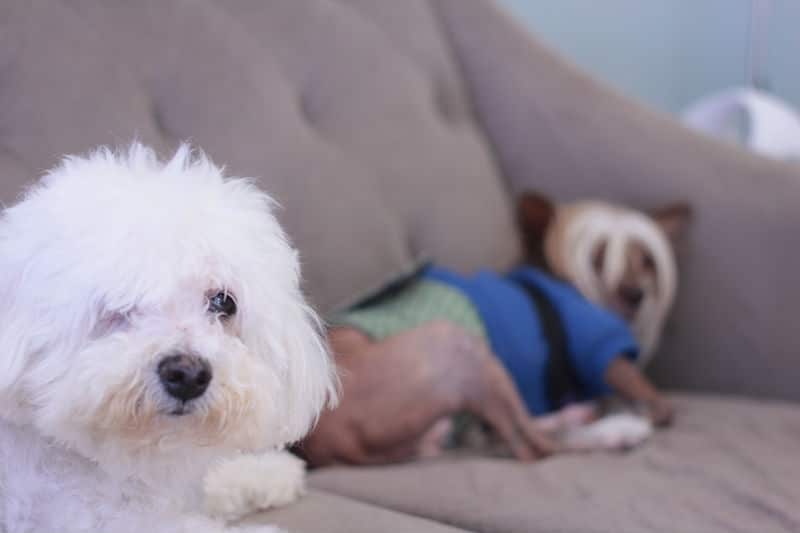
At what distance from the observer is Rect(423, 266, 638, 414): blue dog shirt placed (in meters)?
1.68

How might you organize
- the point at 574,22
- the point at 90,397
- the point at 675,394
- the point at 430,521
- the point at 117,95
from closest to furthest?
the point at 90,397, the point at 430,521, the point at 117,95, the point at 675,394, the point at 574,22

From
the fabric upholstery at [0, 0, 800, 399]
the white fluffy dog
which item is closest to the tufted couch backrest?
the fabric upholstery at [0, 0, 800, 399]

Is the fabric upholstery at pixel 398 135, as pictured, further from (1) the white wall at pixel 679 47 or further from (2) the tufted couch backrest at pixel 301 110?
(1) the white wall at pixel 679 47

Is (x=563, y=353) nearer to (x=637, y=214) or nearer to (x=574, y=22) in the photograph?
(x=637, y=214)

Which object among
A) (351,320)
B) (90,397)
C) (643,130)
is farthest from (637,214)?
(90,397)

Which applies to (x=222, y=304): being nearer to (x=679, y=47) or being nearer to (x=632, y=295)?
(x=632, y=295)

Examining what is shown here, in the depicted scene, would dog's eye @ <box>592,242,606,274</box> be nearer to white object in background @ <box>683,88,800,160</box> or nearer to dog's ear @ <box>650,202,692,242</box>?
dog's ear @ <box>650,202,692,242</box>

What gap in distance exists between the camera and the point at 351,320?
145cm

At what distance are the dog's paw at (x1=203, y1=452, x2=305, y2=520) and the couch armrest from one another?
104 cm

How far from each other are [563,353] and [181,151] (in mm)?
980

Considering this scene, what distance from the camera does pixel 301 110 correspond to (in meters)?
1.59

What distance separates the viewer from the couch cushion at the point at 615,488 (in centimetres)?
112

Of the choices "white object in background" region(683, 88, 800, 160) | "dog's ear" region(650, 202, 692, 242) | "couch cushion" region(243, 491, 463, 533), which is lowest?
"couch cushion" region(243, 491, 463, 533)

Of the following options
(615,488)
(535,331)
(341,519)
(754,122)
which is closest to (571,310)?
(535,331)
